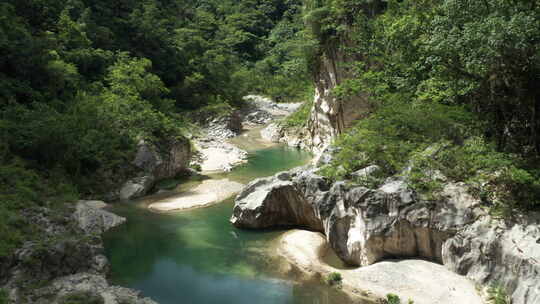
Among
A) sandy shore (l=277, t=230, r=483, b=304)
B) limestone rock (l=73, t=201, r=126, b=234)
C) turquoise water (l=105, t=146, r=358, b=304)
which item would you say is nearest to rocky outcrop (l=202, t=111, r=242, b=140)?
turquoise water (l=105, t=146, r=358, b=304)

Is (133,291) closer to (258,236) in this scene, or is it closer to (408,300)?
(258,236)

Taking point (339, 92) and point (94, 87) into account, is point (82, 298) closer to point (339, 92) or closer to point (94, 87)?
point (339, 92)

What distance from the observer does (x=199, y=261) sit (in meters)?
19.5

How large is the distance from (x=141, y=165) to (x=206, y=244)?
11729 millimetres

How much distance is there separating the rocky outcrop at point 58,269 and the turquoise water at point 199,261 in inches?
47.5

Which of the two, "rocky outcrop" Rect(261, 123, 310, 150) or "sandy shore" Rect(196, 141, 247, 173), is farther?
"rocky outcrop" Rect(261, 123, 310, 150)

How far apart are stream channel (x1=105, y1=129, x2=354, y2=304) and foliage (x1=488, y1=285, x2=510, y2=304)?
4952mm

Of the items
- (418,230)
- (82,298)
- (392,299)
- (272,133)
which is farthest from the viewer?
(272,133)

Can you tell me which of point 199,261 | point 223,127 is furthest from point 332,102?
point 199,261

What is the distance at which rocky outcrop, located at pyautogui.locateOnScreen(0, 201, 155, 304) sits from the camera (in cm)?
1465

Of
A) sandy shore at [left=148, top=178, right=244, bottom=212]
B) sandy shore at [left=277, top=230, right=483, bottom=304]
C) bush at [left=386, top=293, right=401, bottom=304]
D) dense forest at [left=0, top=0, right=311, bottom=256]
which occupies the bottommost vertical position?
bush at [left=386, top=293, right=401, bottom=304]

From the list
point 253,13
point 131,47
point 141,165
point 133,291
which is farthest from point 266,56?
point 133,291

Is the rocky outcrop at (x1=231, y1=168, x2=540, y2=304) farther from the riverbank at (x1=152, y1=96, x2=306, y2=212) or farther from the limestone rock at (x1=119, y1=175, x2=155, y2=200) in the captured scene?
the limestone rock at (x1=119, y1=175, x2=155, y2=200)

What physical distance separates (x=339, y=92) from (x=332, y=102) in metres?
5.84
